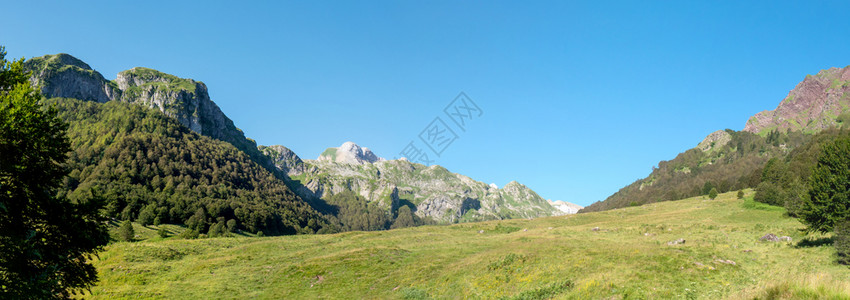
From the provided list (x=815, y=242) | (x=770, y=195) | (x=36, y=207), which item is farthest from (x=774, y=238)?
(x=36, y=207)

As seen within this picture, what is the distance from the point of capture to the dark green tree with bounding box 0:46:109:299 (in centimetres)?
1627

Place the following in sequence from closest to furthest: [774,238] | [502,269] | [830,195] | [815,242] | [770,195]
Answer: [502,269] → [815,242] → [774,238] → [830,195] → [770,195]

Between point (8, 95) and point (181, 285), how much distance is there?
2331 cm

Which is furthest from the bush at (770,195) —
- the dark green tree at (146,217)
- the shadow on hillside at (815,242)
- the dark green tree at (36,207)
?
the dark green tree at (146,217)

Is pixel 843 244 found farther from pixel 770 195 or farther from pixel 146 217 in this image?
pixel 146 217

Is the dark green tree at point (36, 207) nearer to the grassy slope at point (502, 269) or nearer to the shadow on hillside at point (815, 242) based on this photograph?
the grassy slope at point (502, 269)

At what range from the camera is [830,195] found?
1438 inches

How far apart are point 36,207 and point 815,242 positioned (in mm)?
58955

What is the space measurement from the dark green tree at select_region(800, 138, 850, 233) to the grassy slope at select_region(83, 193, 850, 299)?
2697mm

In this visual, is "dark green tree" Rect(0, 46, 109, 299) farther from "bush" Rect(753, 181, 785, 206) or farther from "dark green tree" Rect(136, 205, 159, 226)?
"dark green tree" Rect(136, 205, 159, 226)

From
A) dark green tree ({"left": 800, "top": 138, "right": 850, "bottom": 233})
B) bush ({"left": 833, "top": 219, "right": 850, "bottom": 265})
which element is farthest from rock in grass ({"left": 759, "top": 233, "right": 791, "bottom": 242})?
bush ({"left": 833, "top": 219, "right": 850, "bottom": 265})

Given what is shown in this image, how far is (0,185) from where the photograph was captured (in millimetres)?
16234

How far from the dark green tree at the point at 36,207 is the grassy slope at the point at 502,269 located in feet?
47.7

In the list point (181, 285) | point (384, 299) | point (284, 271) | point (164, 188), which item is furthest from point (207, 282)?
point (164, 188)
